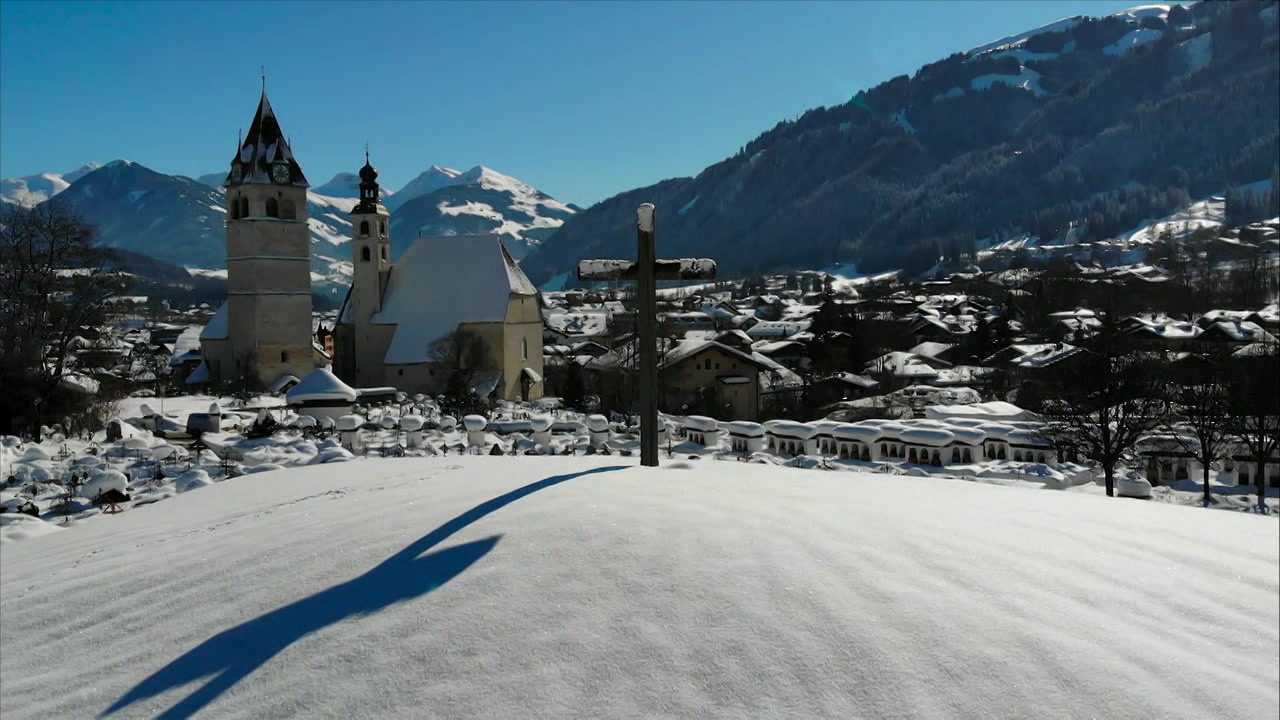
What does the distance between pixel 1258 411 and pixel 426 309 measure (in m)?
31.1

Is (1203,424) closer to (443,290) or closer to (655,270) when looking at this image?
(655,270)

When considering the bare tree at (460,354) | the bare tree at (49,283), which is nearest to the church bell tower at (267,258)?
the bare tree at (460,354)

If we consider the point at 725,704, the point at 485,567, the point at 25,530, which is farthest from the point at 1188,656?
the point at 25,530

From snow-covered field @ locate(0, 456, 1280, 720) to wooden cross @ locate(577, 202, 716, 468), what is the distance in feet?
5.37

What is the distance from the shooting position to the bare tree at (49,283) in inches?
969

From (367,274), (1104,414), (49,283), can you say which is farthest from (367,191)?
(1104,414)

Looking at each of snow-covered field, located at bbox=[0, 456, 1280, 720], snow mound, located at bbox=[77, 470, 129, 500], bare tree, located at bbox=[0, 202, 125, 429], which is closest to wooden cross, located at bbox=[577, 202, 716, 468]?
snow-covered field, located at bbox=[0, 456, 1280, 720]

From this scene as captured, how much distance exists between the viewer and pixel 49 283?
25.6 meters

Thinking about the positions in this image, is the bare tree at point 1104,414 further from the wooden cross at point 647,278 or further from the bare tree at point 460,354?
the bare tree at point 460,354

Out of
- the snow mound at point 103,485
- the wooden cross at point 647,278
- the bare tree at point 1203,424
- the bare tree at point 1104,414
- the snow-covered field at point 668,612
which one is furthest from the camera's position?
the bare tree at point 1203,424

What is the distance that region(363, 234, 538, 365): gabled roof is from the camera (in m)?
40.7

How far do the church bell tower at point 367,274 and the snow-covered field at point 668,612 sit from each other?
119ft

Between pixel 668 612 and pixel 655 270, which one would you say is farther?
pixel 655 270

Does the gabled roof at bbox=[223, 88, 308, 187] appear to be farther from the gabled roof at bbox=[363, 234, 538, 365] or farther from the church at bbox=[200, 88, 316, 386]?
the gabled roof at bbox=[363, 234, 538, 365]
